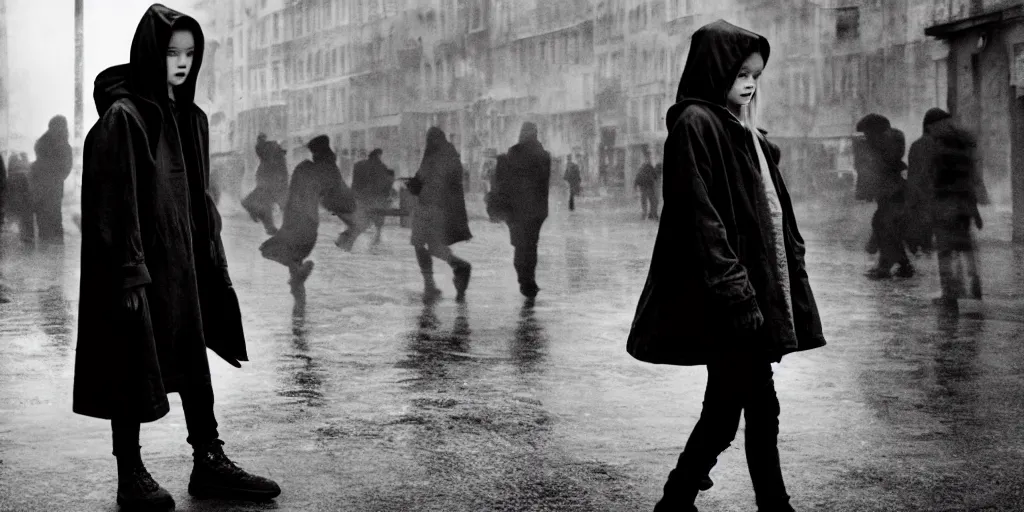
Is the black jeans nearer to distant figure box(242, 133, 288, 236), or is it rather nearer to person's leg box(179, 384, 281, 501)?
person's leg box(179, 384, 281, 501)

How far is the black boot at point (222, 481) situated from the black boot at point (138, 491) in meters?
0.16

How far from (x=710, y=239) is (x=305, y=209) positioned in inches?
344

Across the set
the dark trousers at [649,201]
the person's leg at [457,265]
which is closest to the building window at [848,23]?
the dark trousers at [649,201]

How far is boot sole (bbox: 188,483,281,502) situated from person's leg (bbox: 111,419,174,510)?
0.16m

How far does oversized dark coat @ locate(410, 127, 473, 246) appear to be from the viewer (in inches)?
467

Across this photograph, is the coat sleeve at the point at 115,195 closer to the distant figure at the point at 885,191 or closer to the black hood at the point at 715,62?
the black hood at the point at 715,62

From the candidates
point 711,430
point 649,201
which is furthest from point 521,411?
point 649,201

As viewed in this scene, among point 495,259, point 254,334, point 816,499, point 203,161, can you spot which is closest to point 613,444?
point 816,499

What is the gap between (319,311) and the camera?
11227 mm

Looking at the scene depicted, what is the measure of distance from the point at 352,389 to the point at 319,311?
15.1 ft

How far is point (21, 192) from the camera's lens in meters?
18.3

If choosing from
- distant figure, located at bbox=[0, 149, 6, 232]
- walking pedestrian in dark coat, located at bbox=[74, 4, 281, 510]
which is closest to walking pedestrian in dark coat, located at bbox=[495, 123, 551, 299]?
walking pedestrian in dark coat, located at bbox=[74, 4, 281, 510]

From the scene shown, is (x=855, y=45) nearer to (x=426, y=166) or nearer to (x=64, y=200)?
(x=426, y=166)

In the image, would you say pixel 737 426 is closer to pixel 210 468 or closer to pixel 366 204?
pixel 210 468
